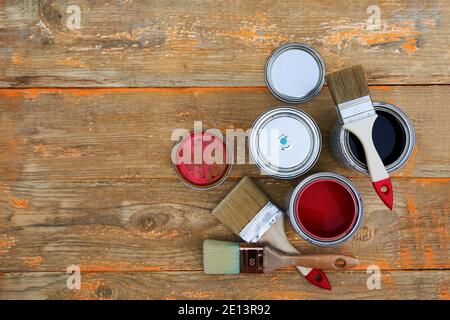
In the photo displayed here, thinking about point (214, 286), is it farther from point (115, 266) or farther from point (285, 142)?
point (285, 142)

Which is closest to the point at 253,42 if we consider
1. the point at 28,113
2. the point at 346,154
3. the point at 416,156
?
the point at 346,154

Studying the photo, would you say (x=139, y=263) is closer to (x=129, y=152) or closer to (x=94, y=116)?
(x=129, y=152)

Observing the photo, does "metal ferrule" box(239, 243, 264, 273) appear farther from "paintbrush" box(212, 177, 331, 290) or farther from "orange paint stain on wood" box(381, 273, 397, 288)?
"orange paint stain on wood" box(381, 273, 397, 288)

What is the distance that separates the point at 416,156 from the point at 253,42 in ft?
1.62

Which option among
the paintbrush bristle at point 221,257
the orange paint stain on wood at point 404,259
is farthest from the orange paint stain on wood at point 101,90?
the orange paint stain on wood at point 404,259

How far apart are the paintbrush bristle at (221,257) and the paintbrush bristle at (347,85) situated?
0.43 metres

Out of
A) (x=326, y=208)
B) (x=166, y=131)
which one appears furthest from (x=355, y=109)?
(x=166, y=131)

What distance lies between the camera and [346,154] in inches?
39.3

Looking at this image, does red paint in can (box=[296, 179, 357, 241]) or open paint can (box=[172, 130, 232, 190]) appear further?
open paint can (box=[172, 130, 232, 190])

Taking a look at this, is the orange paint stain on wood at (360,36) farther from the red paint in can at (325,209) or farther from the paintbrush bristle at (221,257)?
the paintbrush bristle at (221,257)

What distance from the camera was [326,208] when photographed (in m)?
1.06

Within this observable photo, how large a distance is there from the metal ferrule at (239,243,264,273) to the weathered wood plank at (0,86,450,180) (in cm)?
18

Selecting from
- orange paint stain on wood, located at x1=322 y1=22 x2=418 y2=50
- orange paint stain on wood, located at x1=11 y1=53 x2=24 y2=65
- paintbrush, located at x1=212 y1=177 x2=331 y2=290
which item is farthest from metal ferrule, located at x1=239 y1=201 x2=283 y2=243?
orange paint stain on wood, located at x1=11 y1=53 x2=24 y2=65

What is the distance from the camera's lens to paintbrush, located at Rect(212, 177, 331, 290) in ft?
3.66
